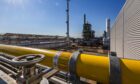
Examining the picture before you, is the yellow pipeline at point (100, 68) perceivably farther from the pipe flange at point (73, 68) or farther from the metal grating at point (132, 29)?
the metal grating at point (132, 29)

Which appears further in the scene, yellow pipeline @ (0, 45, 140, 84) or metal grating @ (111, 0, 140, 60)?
metal grating @ (111, 0, 140, 60)

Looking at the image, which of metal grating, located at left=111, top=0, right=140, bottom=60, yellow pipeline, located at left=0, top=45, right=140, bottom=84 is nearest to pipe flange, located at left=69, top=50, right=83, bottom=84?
yellow pipeline, located at left=0, top=45, right=140, bottom=84

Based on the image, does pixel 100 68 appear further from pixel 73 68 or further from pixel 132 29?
pixel 132 29

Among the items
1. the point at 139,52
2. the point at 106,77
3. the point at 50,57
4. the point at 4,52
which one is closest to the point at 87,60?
the point at 106,77

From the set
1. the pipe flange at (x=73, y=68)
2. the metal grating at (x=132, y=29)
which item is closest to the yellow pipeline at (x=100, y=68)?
the pipe flange at (x=73, y=68)

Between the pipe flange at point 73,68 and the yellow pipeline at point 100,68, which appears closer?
the yellow pipeline at point 100,68

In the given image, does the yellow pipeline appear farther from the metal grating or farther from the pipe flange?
the metal grating

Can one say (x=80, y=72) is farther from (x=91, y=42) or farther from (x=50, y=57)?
(x=91, y=42)

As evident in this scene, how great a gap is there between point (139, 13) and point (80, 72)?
487cm

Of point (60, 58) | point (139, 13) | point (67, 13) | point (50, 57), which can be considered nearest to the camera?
point (60, 58)

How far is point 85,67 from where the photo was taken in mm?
1654

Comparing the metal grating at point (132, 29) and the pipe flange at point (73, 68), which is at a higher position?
the metal grating at point (132, 29)

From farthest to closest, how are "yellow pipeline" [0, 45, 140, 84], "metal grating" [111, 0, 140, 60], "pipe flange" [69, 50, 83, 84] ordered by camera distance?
"metal grating" [111, 0, 140, 60], "pipe flange" [69, 50, 83, 84], "yellow pipeline" [0, 45, 140, 84]

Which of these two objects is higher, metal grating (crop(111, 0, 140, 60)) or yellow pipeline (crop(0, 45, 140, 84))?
metal grating (crop(111, 0, 140, 60))
